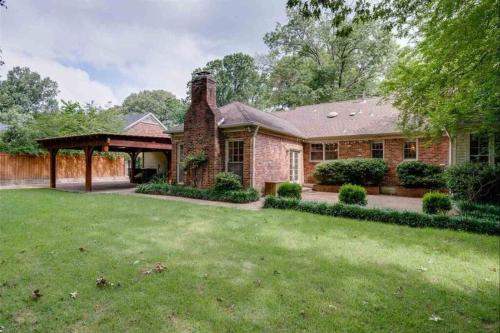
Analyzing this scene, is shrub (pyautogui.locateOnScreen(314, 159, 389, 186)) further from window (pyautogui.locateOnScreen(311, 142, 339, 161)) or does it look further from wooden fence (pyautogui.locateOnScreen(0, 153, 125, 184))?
wooden fence (pyautogui.locateOnScreen(0, 153, 125, 184))

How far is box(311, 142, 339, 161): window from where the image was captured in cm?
1522

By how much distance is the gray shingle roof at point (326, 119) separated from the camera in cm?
1280

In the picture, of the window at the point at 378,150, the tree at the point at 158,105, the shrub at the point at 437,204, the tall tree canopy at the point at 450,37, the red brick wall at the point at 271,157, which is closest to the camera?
the tall tree canopy at the point at 450,37

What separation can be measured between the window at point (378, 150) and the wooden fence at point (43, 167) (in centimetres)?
2039

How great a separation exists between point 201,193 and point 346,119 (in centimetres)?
949

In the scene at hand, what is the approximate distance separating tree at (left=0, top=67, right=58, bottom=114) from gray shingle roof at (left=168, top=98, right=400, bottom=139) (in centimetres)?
4716

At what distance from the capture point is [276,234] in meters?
6.27

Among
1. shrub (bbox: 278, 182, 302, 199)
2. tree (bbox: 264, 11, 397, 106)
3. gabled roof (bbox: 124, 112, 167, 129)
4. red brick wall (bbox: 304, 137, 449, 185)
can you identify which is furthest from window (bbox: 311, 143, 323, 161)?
gabled roof (bbox: 124, 112, 167, 129)

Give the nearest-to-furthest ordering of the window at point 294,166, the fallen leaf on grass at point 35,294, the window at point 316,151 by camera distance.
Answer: the fallen leaf on grass at point 35,294, the window at point 294,166, the window at point 316,151

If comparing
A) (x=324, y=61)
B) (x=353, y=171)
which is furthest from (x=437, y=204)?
(x=324, y=61)

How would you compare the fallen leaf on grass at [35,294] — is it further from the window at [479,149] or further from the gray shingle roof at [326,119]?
the window at [479,149]

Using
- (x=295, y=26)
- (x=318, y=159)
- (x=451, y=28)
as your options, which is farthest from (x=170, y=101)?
(x=451, y=28)

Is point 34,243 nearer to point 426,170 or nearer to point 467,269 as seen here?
point 467,269

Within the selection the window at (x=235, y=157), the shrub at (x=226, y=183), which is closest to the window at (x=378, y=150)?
the window at (x=235, y=157)
